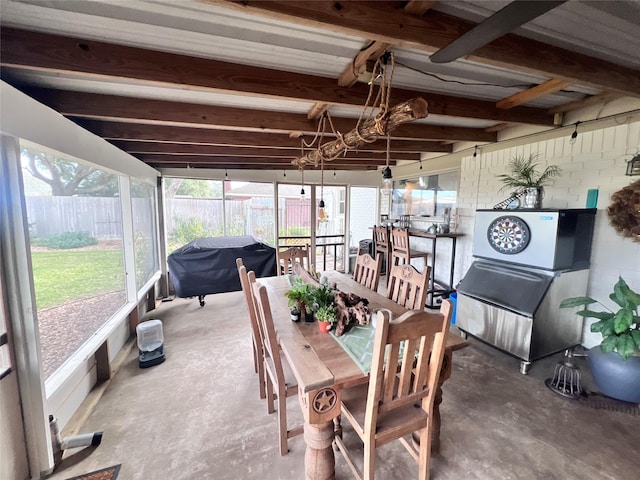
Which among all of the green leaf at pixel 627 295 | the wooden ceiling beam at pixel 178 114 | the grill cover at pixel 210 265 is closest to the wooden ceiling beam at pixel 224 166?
the grill cover at pixel 210 265

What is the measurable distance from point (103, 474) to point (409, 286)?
91.4 inches

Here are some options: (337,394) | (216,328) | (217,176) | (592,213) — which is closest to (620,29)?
(592,213)

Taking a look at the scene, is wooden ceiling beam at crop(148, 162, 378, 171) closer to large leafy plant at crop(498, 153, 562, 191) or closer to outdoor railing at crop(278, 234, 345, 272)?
outdoor railing at crop(278, 234, 345, 272)

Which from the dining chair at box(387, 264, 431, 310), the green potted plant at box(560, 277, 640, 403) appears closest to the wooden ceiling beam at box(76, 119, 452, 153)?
the dining chair at box(387, 264, 431, 310)

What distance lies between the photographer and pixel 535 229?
2.63 meters

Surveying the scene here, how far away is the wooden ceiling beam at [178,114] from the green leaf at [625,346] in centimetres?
242

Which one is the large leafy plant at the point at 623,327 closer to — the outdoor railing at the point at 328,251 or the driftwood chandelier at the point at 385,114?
the driftwood chandelier at the point at 385,114

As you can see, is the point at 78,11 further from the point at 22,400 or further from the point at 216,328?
the point at 216,328

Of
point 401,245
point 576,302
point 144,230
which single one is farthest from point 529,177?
point 144,230

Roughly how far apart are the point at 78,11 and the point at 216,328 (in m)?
3.13

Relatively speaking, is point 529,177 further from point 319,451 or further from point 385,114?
point 319,451

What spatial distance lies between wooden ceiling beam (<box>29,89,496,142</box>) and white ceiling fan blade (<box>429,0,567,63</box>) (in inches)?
59.5

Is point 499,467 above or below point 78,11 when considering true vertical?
below

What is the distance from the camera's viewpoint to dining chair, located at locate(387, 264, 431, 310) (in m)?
2.08
